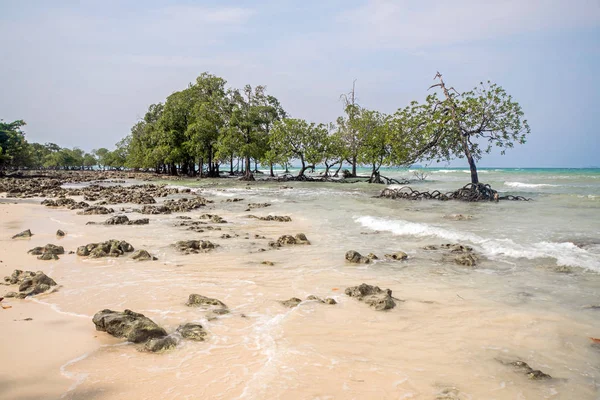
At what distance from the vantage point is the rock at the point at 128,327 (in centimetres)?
388

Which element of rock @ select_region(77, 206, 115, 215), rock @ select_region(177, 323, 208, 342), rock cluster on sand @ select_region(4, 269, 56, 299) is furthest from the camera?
rock @ select_region(77, 206, 115, 215)

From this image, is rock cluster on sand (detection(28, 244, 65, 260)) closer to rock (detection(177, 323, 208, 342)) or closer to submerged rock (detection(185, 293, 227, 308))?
submerged rock (detection(185, 293, 227, 308))

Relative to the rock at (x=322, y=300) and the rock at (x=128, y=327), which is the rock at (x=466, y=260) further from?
the rock at (x=128, y=327)

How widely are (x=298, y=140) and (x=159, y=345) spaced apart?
122 ft

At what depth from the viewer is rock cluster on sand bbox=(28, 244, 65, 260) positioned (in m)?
7.32

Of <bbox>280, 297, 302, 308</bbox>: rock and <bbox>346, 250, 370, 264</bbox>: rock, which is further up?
<bbox>346, 250, 370, 264</bbox>: rock

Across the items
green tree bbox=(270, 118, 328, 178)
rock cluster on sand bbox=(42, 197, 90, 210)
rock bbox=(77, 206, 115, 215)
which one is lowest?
rock bbox=(77, 206, 115, 215)

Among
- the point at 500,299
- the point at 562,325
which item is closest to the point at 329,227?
the point at 500,299

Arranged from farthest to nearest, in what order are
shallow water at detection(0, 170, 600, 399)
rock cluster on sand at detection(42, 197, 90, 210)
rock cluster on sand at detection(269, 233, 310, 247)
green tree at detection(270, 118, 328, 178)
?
green tree at detection(270, 118, 328, 178) < rock cluster on sand at detection(42, 197, 90, 210) < rock cluster on sand at detection(269, 233, 310, 247) < shallow water at detection(0, 170, 600, 399)

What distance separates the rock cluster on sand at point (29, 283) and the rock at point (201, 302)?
2117 mm

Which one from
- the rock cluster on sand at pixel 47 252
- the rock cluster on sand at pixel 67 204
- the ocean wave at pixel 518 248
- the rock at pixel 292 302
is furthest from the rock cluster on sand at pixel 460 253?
the rock cluster on sand at pixel 67 204

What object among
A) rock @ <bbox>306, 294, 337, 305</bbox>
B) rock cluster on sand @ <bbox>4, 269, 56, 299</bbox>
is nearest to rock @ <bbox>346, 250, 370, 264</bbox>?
rock @ <bbox>306, 294, 337, 305</bbox>

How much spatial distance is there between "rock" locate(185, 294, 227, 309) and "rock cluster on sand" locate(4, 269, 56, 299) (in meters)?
2.12

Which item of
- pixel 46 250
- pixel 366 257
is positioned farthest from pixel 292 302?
pixel 46 250
